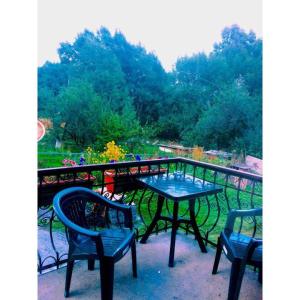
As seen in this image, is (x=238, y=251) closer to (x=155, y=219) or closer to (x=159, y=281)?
(x=159, y=281)

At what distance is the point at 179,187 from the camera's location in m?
2.05

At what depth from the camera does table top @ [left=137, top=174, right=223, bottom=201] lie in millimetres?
1845

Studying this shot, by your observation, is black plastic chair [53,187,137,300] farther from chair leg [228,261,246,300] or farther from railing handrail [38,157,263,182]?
chair leg [228,261,246,300]

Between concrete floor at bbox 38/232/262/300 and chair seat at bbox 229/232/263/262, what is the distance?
224 mm

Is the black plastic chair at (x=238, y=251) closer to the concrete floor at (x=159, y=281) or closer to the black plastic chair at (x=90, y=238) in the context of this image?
the concrete floor at (x=159, y=281)

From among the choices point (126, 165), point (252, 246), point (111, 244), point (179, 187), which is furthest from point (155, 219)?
point (252, 246)

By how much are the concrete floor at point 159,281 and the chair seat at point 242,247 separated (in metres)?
0.22

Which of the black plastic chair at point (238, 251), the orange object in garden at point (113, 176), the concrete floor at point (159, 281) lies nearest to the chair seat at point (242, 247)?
the black plastic chair at point (238, 251)

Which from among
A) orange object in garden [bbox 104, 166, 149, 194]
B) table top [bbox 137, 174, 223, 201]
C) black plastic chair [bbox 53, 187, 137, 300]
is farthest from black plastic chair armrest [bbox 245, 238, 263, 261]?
orange object in garden [bbox 104, 166, 149, 194]

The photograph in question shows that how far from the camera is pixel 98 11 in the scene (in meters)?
4.37

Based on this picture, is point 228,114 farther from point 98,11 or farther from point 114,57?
point 98,11

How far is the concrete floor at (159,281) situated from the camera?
1642mm

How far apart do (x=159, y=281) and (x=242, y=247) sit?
0.65 metres
